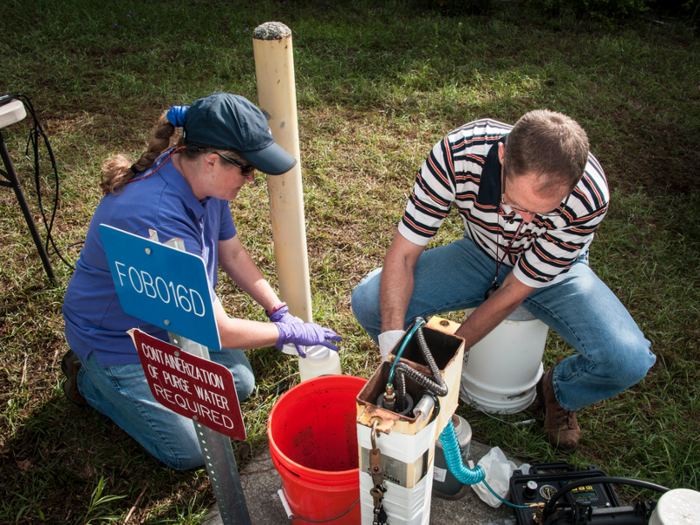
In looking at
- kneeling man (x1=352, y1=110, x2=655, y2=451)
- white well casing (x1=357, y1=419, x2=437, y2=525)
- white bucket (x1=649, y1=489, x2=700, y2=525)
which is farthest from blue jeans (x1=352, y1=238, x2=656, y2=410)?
white well casing (x1=357, y1=419, x2=437, y2=525)

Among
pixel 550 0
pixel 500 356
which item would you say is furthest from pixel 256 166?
pixel 550 0

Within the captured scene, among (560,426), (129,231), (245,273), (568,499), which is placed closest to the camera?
(129,231)

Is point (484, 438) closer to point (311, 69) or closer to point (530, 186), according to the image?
point (530, 186)

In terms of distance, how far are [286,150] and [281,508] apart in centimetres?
137

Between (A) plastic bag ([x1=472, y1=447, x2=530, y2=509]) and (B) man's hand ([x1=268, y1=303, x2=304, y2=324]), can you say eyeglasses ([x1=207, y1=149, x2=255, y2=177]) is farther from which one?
(A) plastic bag ([x1=472, y1=447, x2=530, y2=509])

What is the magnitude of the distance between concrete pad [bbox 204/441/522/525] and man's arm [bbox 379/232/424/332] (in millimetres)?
705

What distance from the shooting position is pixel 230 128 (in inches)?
65.8

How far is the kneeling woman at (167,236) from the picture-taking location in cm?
168

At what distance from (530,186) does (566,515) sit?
3.45ft

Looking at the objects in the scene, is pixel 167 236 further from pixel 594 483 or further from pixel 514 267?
pixel 594 483

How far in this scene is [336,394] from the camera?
1.86 m

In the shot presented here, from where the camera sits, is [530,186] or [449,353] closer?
[449,353]

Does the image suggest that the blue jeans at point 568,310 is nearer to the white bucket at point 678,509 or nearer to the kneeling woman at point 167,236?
the kneeling woman at point 167,236

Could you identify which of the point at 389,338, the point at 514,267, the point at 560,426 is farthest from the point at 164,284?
the point at 560,426
